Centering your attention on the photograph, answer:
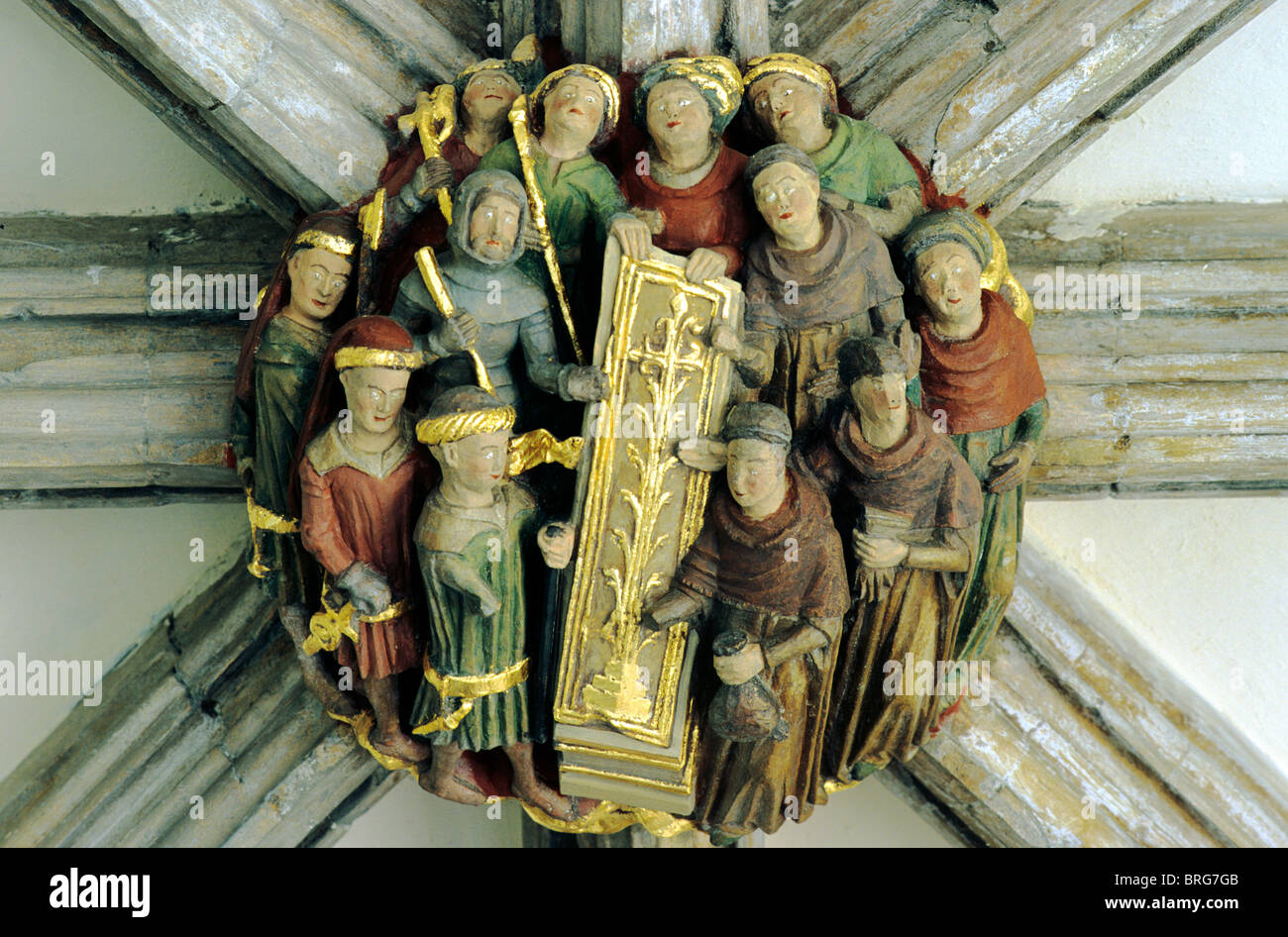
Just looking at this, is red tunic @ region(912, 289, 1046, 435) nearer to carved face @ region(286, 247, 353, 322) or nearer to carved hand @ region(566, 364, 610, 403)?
carved hand @ region(566, 364, 610, 403)

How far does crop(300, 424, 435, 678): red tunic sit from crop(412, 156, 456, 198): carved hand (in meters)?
0.54

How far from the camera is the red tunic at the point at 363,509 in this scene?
3.30 m

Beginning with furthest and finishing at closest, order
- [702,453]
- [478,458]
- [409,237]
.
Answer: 1. [409,237]
2. [702,453]
3. [478,458]

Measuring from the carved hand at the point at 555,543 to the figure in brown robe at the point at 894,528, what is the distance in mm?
514

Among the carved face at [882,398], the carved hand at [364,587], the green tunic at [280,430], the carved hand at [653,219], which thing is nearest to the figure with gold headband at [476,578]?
the carved hand at [364,587]

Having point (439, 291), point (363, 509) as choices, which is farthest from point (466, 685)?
point (439, 291)

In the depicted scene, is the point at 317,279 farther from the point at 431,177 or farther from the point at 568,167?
the point at 568,167

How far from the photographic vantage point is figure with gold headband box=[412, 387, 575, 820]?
3184mm

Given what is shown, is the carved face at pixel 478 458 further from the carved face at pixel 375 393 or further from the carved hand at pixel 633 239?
the carved hand at pixel 633 239

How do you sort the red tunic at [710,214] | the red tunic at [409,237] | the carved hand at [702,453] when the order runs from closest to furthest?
the carved hand at [702,453]
the red tunic at [710,214]
the red tunic at [409,237]

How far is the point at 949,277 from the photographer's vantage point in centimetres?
334

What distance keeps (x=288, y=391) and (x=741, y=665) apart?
1094mm
